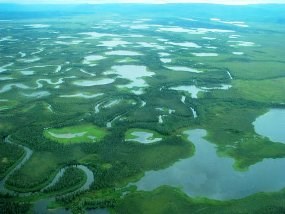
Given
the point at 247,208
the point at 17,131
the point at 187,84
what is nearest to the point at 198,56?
the point at 187,84

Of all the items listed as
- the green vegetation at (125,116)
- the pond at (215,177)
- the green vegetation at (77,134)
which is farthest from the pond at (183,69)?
the pond at (215,177)

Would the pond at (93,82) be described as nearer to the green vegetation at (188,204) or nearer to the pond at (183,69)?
the pond at (183,69)

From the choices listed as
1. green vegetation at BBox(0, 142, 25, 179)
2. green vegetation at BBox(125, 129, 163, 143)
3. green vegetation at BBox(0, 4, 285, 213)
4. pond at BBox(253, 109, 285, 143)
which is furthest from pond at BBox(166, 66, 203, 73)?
green vegetation at BBox(0, 142, 25, 179)

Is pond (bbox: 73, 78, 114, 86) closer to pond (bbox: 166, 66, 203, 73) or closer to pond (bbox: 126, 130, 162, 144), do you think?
pond (bbox: 166, 66, 203, 73)

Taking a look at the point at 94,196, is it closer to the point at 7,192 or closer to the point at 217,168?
the point at 7,192

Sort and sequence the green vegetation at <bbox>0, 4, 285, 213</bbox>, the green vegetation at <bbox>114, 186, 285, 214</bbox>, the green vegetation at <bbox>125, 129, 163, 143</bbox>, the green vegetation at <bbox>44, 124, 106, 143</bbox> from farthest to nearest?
the green vegetation at <bbox>125, 129, 163, 143</bbox> → the green vegetation at <bbox>44, 124, 106, 143</bbox> → the green vegetation at <bbox>0, 4, 285, 213</bbox> → the green vegetation at <bbox>114, 186, 285, 214</bbox>

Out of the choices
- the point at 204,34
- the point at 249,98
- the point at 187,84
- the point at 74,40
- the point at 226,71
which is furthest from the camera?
the point at 204,34

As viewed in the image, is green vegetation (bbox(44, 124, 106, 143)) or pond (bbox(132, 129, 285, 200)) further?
green vegetation (bbox(44, 124, 106, 143))

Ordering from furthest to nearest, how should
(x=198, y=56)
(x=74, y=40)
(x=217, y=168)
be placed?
(x=74, y=40), (x=198, y=56), (x=217, y=168)
